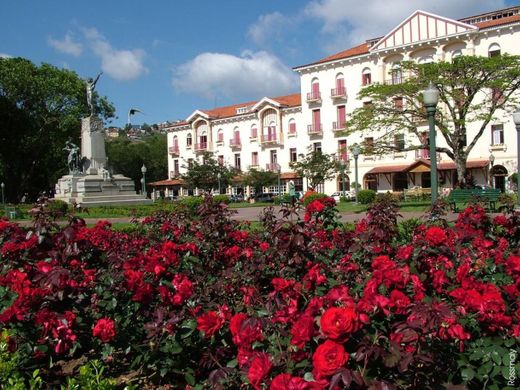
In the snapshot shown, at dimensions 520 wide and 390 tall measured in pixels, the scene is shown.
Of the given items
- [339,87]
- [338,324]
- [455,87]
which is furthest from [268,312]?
[339,87]

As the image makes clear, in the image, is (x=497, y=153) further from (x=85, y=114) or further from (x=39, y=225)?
(x=39, y=225)

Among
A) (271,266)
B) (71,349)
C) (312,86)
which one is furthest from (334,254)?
(312,86)

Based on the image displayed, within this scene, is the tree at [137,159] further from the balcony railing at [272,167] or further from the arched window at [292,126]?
the arched window at [292,126]

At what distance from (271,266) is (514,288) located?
2012mm

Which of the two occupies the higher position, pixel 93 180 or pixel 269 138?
pixel 269 138

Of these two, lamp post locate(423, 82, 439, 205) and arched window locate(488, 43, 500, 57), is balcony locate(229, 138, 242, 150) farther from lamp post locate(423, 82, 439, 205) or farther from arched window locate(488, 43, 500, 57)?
lamp post locate(423, 82, 439, 205)

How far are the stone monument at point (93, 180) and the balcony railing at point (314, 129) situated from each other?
70.5 ft

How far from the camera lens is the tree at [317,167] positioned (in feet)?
145

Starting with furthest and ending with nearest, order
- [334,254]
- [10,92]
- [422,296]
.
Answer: [10,92] → [334,254] → [422,296]

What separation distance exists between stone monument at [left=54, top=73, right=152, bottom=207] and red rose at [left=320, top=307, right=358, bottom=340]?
2888 cm

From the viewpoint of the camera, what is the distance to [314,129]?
49.7m

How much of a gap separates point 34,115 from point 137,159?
24417mm

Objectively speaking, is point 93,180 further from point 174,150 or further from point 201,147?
point 174,150

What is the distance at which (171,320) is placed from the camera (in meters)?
2.96
